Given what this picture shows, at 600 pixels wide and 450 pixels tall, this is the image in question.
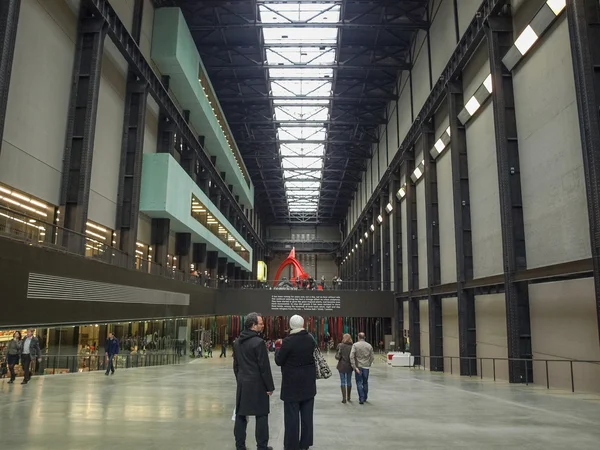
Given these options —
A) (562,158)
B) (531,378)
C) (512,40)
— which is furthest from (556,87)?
(531,378)

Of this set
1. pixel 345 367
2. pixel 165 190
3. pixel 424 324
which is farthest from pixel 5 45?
pixel 424 324

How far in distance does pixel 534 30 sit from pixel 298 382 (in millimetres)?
17694

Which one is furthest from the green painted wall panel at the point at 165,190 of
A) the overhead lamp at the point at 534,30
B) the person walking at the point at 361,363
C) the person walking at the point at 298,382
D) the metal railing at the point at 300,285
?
the person walking at the point at 298,382

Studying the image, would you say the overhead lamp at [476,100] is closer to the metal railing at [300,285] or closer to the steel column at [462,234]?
the steel column at [462,234]

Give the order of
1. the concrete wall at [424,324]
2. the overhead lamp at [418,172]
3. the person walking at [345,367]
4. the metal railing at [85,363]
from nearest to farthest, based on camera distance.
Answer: the person walking at [345,367] → the metal railing at [85,363] → the concrete wall at [424,324] → the overhead lamp at [418,172]

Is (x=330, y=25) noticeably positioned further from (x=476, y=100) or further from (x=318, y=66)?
(x=476, y=100)

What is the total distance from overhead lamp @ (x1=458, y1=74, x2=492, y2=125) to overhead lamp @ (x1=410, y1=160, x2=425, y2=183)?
27.8 ft

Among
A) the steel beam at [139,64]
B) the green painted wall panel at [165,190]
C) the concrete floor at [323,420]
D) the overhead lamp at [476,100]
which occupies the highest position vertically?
the steel beam at [139,64]

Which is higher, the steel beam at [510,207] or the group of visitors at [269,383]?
the steel beam at [510,207]

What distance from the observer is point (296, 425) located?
6352 mm

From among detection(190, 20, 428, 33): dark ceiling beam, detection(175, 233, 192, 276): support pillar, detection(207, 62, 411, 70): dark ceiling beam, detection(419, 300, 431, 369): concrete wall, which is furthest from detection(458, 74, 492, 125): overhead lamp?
detection(175, 233, 192, 276): support pillar

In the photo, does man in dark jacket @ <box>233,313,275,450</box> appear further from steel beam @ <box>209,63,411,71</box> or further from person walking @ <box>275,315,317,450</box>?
steel beam @ <box>209,63,411,71</box>

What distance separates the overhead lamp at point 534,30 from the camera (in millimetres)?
16984

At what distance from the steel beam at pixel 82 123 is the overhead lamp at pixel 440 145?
1959 centimetres
